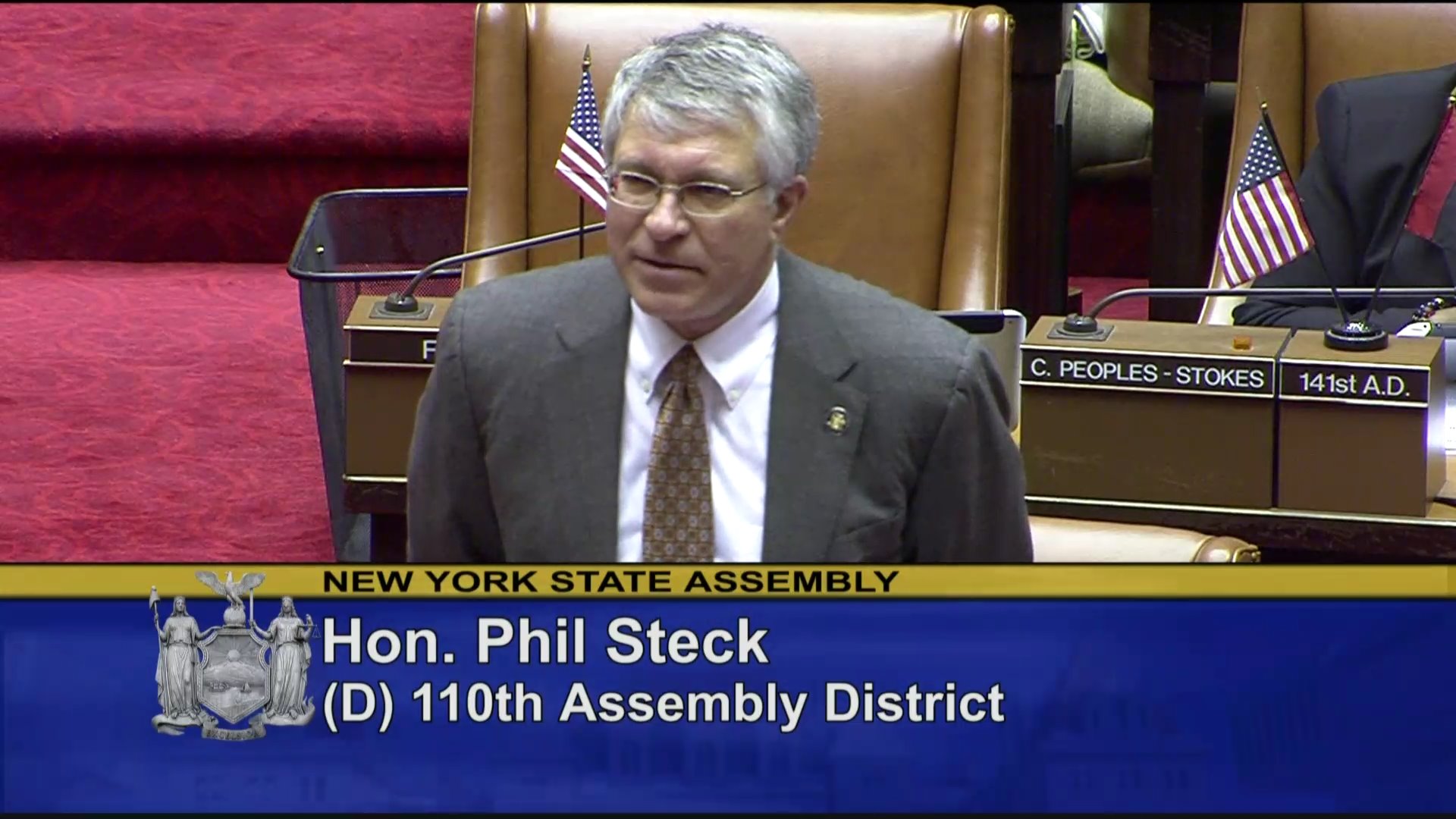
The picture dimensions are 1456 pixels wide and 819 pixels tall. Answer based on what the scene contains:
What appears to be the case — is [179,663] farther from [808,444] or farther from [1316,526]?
[1316,526]

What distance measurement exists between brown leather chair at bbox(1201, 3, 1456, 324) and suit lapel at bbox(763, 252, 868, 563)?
4.19 feet

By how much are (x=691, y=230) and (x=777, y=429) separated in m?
0.13

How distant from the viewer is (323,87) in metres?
3.30

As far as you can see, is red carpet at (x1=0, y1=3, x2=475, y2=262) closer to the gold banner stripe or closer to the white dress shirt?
the gold banner stripe

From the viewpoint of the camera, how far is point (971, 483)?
4.41 feet

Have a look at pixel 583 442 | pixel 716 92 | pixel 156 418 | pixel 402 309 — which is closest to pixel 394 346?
pixel 402 309

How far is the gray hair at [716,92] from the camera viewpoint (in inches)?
49.1

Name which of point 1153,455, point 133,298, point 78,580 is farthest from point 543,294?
point 133,298

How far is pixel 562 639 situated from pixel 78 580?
0.33m

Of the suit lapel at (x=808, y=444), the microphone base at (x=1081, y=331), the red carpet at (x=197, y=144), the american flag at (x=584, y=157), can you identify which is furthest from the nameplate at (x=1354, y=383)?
the red carpet at (x=197, y=144)

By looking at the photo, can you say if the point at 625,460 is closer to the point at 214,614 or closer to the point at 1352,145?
the point at 214,614

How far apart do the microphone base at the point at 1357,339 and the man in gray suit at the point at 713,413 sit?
1.69ft

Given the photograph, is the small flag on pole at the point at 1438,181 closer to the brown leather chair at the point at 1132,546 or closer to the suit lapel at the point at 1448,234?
the suit lapel at the point at 1448,234

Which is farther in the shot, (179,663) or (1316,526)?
(1316,526)
